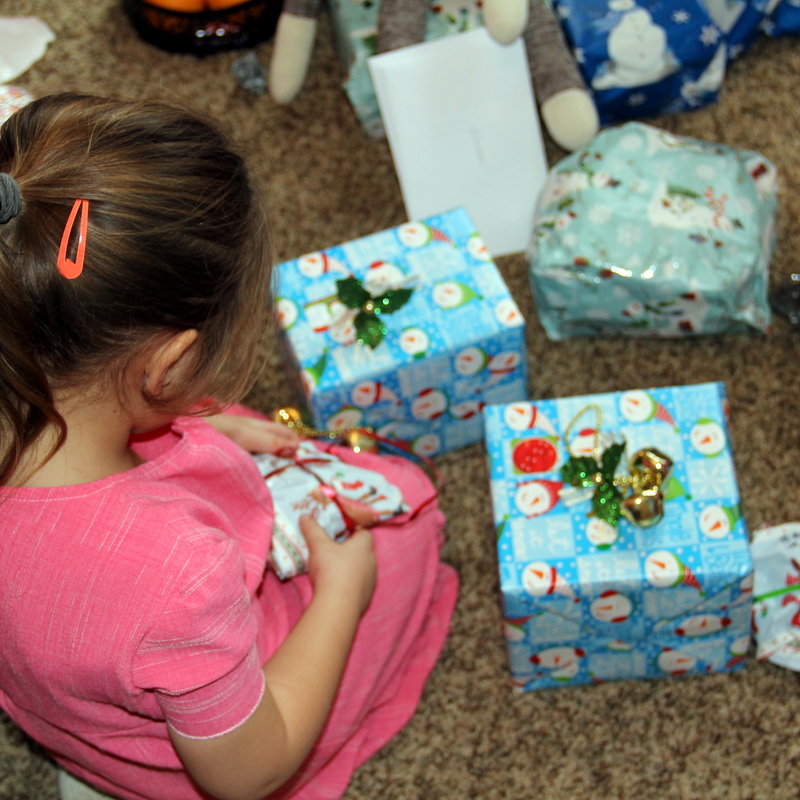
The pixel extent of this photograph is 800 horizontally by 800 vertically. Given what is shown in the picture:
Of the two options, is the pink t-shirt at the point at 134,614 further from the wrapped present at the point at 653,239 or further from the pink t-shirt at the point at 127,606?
the wrapped present at the point at 653,239

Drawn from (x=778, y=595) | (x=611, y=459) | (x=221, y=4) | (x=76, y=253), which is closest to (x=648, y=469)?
(x=611, y=459)

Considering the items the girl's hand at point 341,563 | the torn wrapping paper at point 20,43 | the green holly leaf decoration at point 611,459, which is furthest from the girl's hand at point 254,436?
the torn wrapping paper at point 20,43

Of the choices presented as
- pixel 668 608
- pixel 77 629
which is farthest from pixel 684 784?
pixel 77 629

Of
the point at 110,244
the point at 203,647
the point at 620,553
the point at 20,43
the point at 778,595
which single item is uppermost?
the point at 110,244

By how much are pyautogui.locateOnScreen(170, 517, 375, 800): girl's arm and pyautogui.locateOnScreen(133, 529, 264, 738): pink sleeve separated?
0.02 m

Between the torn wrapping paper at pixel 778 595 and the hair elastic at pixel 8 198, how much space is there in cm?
82

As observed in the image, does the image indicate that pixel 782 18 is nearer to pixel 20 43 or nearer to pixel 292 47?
pixel 292 47

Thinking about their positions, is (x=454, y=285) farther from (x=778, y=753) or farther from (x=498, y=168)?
(x=778, y=753)

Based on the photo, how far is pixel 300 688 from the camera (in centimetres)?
75

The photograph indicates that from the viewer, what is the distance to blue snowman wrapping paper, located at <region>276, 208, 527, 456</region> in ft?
3.37

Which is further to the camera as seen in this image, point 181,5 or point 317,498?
point 181,5

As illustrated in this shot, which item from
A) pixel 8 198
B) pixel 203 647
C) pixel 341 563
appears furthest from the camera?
pixel 341 563

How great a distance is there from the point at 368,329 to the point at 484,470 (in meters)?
0.26

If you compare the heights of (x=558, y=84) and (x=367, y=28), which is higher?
(x=367, y=28)
